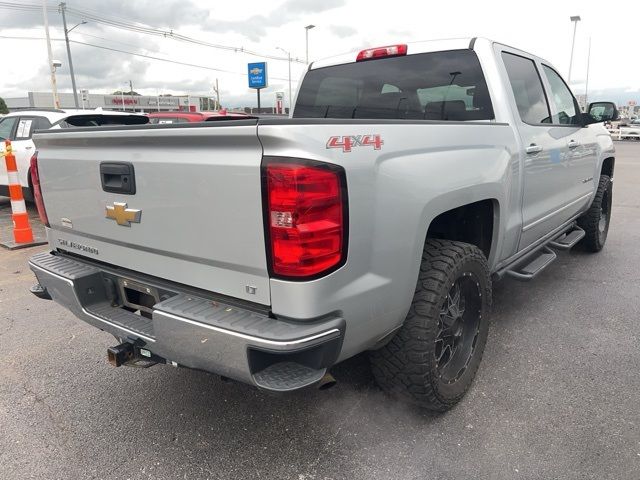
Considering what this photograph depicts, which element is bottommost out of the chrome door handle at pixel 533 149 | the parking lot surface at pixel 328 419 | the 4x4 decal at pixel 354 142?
the parking lot surface at pixel 328 419

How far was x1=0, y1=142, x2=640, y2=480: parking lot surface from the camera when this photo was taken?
229cm

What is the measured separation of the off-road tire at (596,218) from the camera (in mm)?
5383

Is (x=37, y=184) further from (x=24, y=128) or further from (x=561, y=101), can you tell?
(x=24, y=128)

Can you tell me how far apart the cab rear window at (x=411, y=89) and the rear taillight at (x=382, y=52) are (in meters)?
0.04

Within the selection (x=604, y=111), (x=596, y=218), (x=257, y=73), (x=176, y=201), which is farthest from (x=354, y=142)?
(x=257, y=73)

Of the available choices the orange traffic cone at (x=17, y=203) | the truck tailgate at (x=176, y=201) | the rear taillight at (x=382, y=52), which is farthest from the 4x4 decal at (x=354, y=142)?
the orange traffic cone at (x=17, y=203)

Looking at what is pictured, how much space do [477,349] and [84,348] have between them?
2.63m

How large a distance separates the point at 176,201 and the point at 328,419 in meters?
1.40

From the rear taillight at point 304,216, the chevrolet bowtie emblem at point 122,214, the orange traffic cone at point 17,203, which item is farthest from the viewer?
the orange traffic cone at point 17,203

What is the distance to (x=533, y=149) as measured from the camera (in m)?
3.32

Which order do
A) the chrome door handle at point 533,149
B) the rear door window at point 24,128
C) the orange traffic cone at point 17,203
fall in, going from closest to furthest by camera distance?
1. the chrome door handle at point 533,149
2. the orange traffic cone at point 17,203
3. the rear door window at point 24,128

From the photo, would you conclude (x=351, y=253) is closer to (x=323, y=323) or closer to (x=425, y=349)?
(x=323, y=323)

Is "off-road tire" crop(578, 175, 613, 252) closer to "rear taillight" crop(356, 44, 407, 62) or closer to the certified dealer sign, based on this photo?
"rear taillight" crop(356, 44, 407, 62)

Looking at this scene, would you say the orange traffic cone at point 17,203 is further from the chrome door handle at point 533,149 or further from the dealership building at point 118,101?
the dealership building at point 118,101
